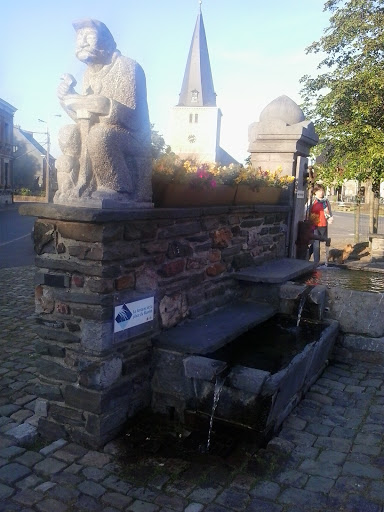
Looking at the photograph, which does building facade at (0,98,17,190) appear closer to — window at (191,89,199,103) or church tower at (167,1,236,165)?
church tower at (167,1,236,165)

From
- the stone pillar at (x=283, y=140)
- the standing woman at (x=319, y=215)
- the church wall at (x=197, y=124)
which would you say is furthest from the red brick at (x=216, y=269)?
the church wall at (x=197, y=124)

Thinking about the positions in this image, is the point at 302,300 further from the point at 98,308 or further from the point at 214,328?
the point at 98,308

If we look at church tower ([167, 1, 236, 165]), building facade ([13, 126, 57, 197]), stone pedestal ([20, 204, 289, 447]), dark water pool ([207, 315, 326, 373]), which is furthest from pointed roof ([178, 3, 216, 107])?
stone pedestal ([20, 204, 289, 447])

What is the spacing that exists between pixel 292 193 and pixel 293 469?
4.58 meters

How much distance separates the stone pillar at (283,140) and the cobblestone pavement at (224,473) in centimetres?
384

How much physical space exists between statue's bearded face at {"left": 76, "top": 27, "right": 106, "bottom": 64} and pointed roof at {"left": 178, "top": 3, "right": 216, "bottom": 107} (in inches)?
2138

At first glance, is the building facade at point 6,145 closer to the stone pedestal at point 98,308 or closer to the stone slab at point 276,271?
the stone slab at point 276,271

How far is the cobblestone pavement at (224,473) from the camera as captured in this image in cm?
307

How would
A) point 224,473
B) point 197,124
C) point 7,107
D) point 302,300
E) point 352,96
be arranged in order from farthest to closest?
1. point 197,124
2. point 7,107
3. point 352,96
4. point 302,300
5. point 224,473

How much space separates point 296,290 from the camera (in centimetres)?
563

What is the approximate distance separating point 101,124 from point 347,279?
14.6ft

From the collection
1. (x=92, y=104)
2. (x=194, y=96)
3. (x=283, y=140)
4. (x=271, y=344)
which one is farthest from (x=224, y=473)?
(x=194, y=96)

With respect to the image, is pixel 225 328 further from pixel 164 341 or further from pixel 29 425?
pixel 29 425

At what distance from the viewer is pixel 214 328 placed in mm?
4637
